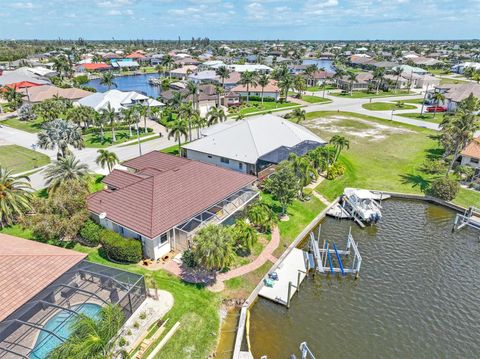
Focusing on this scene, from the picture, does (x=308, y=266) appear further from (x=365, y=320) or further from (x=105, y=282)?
(x=105, y=282)

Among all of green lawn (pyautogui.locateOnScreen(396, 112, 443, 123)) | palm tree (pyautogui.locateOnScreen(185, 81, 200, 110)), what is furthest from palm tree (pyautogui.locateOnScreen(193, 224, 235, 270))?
green lawn (pyautogui.locateOnScreen(396, 112, 443, 123))

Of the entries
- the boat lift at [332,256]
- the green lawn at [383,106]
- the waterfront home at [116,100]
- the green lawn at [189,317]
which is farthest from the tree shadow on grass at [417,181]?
the waterfront home at [116,100]

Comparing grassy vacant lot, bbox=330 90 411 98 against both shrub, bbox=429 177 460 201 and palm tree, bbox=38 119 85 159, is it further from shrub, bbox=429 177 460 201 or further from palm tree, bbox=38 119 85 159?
palm tree, bbox=38 119 85 159

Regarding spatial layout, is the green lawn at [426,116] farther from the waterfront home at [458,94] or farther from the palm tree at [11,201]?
the palm tree at [11,201]

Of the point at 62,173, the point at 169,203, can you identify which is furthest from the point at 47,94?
the point at 169,203

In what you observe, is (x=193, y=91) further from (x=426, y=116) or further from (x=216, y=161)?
(x=426, y=116)
